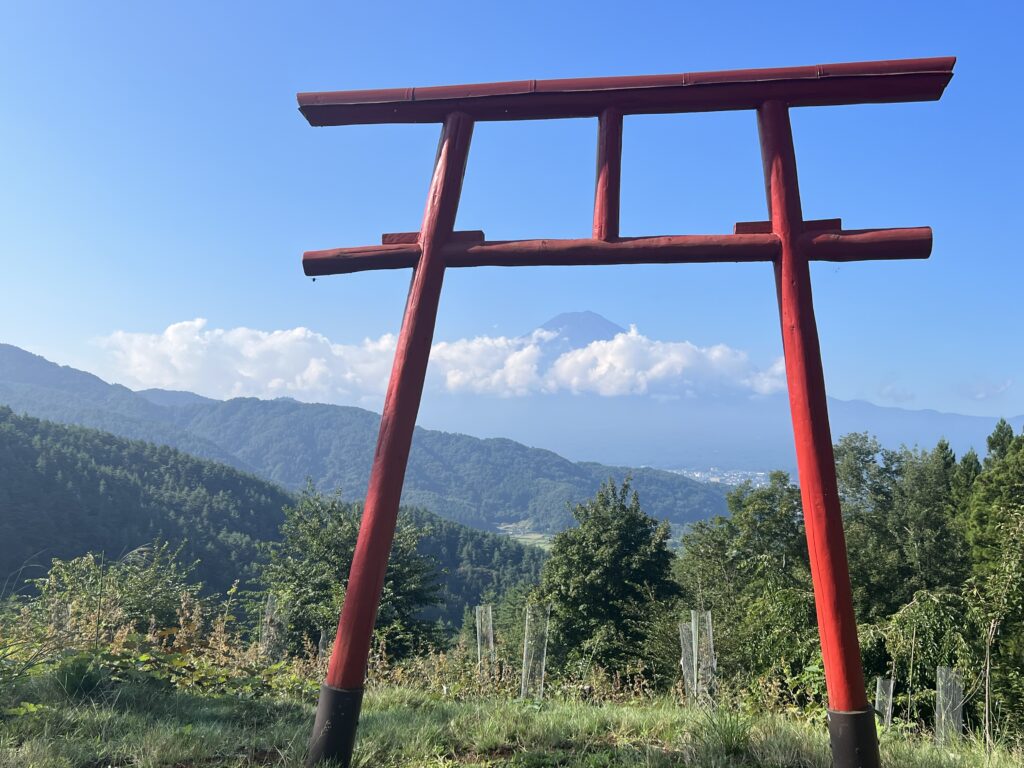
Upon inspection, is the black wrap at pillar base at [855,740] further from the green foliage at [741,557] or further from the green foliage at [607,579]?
the green foliage at [607,579]

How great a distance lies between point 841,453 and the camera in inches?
1556

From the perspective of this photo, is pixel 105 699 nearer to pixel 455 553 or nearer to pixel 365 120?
pixel 365 120

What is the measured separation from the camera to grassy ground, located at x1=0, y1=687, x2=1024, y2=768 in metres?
3.56

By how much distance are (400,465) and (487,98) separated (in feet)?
8.18

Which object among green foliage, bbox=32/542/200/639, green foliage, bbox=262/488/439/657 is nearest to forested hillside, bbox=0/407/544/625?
green foliage, bbox=262/488/439/657

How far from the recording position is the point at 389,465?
377 cm

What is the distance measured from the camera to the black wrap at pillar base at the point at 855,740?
3.16 metres

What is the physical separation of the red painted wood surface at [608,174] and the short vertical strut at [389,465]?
2.99 ft

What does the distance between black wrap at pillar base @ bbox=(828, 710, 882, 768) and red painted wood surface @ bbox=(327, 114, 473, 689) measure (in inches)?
98.1

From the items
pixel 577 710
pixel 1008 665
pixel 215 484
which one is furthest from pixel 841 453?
pixel 215 484

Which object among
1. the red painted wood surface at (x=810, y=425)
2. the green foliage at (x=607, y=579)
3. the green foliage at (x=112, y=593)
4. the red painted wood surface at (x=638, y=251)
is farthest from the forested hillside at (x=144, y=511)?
the red painted wood surface at (x=810, y=425)

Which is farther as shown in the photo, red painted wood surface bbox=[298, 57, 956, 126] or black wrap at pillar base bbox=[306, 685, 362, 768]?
red painted wood surface bbox=[298, 57, 956, 126]

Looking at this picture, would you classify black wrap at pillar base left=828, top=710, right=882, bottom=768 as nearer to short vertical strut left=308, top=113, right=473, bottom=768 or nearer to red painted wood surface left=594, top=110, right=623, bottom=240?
short vertical strut left=308, top=113, right=473, bottom=768

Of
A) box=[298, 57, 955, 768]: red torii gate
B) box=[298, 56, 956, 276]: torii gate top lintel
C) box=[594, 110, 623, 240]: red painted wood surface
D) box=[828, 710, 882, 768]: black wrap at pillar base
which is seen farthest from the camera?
box=[594, 110, 623, 240]: red painted wood surface
